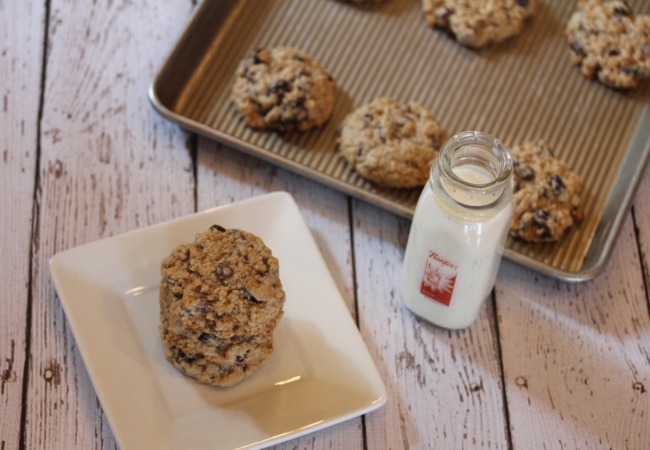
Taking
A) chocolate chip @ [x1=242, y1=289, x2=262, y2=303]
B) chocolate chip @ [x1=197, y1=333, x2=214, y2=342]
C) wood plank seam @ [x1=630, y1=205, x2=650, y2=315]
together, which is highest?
chocolate chip @ [x1=242, y1=289, x2=262, y2=303]

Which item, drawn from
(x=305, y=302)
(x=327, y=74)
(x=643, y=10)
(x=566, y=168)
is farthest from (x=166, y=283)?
(x=643, y=10)

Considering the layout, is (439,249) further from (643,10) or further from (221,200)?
(643,10)

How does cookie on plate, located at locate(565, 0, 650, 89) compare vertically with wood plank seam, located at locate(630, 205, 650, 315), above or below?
above

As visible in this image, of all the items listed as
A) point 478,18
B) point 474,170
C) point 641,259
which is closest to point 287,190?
point 474,170

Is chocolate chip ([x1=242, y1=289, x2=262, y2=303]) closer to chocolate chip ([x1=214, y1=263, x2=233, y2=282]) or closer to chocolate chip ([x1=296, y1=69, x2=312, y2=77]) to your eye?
chocolate chip ([x1=214, y1=263, x2=233, y2=282])

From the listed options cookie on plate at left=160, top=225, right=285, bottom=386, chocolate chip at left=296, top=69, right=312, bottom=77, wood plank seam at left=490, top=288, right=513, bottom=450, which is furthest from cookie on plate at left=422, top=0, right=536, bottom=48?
cookie on plate at left=160, top=225, right=285, bottom=386

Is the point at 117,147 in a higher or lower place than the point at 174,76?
lower
